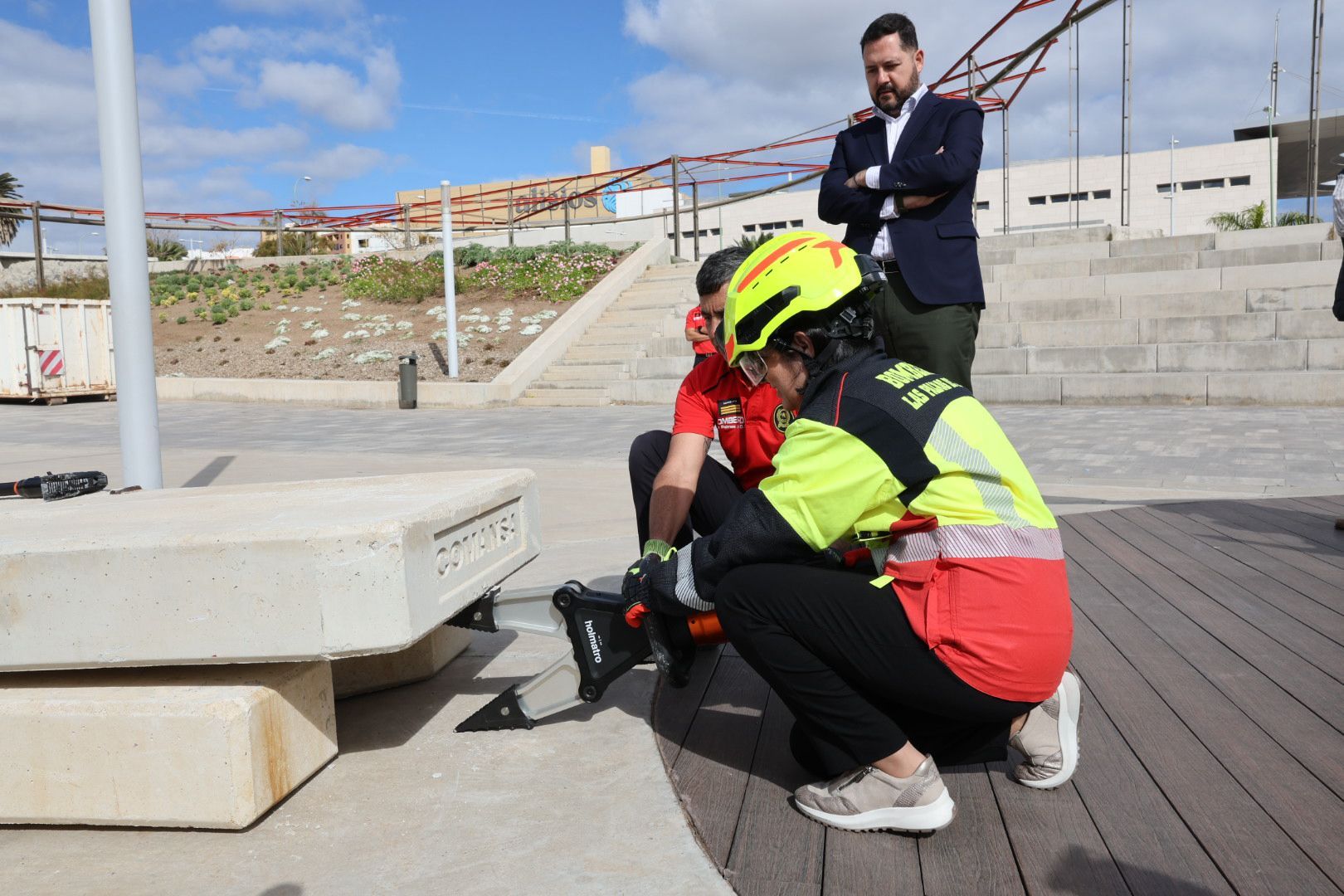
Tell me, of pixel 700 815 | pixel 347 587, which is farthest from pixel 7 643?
pixel 700 815

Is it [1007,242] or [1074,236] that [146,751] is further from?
[1074,236]

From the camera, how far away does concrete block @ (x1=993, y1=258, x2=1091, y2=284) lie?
47.6 feet

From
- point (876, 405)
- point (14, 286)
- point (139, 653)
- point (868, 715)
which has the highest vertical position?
point (14, 286)

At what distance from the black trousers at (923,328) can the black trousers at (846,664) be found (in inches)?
56.3

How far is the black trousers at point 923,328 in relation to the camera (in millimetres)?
3396

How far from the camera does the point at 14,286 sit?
1101 inches

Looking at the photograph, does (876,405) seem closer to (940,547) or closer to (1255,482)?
(940,547)

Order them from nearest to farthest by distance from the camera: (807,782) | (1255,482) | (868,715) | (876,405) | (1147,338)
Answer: (876,405), (868,715), (807,782), (1255,482), (1147,338)

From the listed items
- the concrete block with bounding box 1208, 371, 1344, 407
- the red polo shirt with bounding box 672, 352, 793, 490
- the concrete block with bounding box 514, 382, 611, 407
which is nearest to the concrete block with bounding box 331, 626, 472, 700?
the red polo shirt with bounding box 672, 352, 793, 490

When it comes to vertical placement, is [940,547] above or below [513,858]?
above

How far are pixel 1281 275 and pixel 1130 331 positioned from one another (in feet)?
6.70

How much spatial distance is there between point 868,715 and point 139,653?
1548mm

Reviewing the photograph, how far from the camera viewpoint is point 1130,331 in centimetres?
1232

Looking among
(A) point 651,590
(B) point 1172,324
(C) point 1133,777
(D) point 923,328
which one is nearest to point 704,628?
(A) point 651,590
